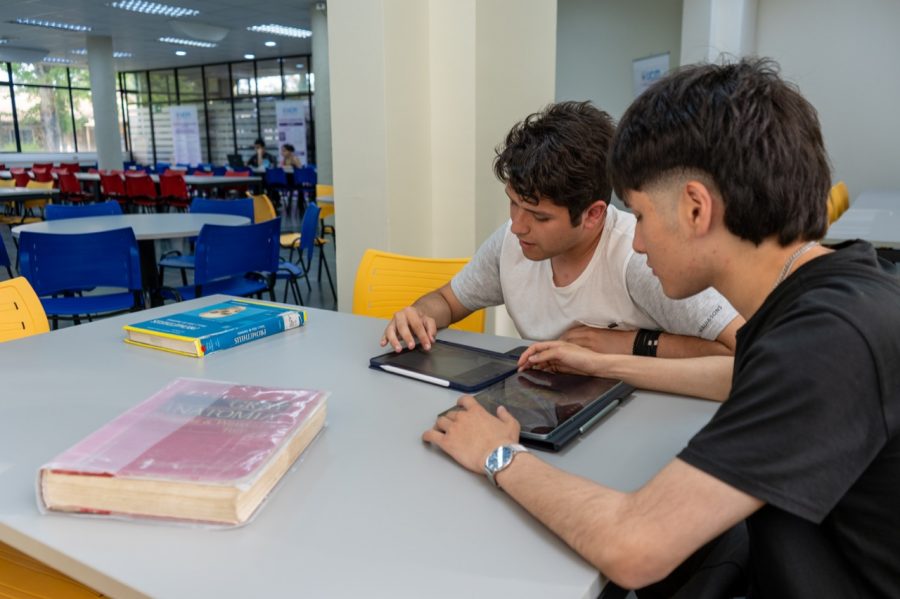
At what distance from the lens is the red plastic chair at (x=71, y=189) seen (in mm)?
9742

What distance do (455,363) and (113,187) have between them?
965 cm

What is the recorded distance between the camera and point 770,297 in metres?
0.79

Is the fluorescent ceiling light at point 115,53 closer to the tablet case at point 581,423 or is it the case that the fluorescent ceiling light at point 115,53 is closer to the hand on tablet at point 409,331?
the hand on tablet at point 409,331

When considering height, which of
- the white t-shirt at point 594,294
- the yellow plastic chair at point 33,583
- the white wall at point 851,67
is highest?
the white wall at point 851,67

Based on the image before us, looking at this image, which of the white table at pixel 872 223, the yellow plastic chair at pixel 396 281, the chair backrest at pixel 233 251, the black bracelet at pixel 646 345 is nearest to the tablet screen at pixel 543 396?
the black bracelet at pixel 646 345

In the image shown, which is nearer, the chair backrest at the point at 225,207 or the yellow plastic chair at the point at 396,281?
the yellow plastic chair at the point at 396,281

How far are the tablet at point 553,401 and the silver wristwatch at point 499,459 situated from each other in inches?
3.2

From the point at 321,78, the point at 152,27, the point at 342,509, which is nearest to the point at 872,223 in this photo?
the point at 342,509

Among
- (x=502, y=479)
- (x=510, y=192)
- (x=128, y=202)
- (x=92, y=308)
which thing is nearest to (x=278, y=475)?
(x=502, y=479)

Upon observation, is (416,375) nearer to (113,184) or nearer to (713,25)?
(713,25)

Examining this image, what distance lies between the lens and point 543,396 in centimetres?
111

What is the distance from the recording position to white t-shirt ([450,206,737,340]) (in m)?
1.36

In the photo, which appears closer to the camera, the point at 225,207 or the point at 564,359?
the point at 564,359

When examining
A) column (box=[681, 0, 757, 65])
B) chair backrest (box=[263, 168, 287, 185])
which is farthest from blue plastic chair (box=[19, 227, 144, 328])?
chair backrest (box=[263, 168, 287, 185])
